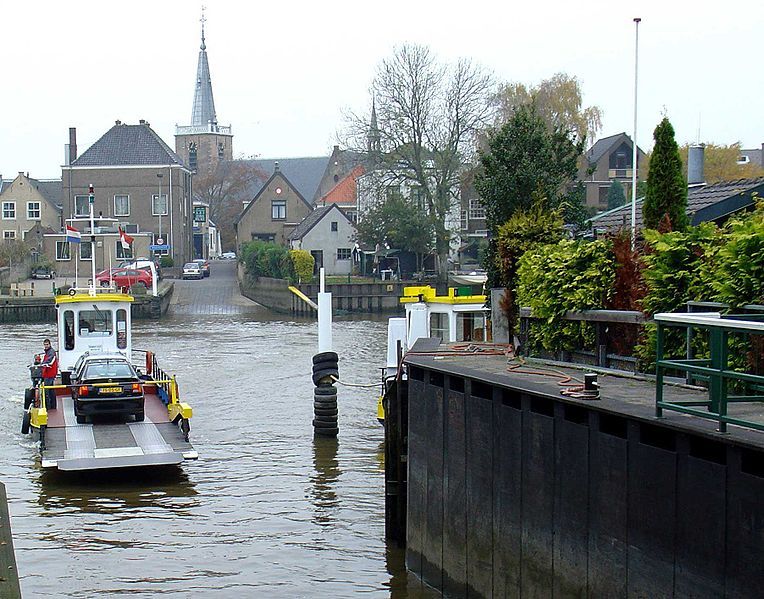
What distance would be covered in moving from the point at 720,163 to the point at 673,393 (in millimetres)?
55146

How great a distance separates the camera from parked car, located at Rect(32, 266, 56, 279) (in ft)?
251

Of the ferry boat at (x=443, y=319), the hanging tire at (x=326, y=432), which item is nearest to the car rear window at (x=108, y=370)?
the hanging tire at (x=326, y=432)

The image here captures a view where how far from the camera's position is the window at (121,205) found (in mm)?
88875

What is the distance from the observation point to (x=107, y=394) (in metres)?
23.3

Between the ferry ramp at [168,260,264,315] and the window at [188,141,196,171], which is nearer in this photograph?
the ferry ramp at [168,260,264,315]

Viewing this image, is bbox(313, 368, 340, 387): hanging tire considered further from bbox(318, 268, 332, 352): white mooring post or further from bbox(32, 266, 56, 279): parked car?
bbox(32, 266, 56, 279): parked car

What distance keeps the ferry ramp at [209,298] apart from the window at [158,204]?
759 centimetres

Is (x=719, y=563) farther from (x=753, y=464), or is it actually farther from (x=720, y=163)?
(x=720, y=163)

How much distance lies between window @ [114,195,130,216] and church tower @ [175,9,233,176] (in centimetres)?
5136

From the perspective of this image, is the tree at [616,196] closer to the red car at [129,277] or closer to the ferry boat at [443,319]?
the red car at [129,277]

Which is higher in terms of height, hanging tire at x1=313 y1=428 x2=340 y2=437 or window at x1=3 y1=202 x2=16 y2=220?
window at x1=3 y1=202 x2=16 y2=220

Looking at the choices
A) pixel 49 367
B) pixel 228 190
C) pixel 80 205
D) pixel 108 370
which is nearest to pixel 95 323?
pixel 49 367

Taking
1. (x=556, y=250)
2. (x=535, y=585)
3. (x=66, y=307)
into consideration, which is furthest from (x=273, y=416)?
(x=535, y=585)

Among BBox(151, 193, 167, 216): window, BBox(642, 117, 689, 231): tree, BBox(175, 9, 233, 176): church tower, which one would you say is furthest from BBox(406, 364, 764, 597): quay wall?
BBox(175, 9, 233, 176): church tower
